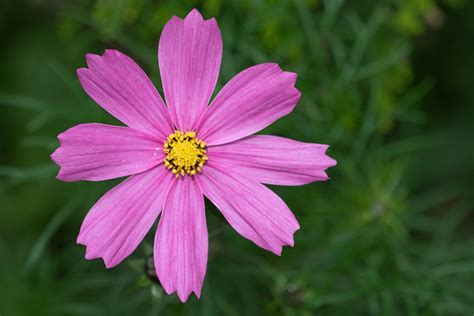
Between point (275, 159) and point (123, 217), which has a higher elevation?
point (275, 159)

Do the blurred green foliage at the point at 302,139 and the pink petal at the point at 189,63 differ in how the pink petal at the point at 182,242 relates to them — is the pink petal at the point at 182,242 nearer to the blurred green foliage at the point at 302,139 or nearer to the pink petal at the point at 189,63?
the pink petal at the point at 189,63

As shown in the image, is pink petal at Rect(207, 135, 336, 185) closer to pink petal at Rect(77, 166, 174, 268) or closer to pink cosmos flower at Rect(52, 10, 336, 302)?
pink cosmos flower at Rect(52, 10, 336, 302)

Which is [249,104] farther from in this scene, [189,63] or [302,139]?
[302,139]

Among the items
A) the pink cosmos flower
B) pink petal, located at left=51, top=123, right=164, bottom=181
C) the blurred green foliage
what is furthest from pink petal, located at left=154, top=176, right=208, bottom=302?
the blurred green foliage

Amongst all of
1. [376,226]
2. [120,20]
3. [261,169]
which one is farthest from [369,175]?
[120,20]

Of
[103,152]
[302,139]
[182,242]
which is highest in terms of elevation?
[302,139]

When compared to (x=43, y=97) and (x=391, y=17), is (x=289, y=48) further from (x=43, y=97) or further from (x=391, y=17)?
(x=43, y=97)

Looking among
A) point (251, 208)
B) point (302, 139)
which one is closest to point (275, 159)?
point (251, 208)
